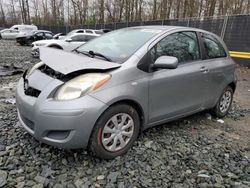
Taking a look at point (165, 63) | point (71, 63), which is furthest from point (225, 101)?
point (71, 63)

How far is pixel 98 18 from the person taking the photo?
33.8 meters

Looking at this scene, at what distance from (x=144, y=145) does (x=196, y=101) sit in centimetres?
114

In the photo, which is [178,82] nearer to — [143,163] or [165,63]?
[165,63]

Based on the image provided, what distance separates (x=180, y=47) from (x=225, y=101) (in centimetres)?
165

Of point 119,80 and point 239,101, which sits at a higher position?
point 119,80

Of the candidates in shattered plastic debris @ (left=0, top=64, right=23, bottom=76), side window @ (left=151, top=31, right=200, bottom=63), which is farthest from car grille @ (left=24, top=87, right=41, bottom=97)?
shattered plastic debris @ (left=0, top=64, right=23, bottom=76)

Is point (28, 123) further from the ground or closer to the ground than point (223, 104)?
further from the ground

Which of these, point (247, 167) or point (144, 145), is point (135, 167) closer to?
point (144, 145)

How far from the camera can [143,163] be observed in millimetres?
2686

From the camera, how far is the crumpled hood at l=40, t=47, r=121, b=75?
2490 mm

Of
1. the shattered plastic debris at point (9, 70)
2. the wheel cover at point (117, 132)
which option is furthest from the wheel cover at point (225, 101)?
the shattered plastic debris at point (9, 70)

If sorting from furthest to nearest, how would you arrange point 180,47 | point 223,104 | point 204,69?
point 223,104 < point 204,69 < point 180,47

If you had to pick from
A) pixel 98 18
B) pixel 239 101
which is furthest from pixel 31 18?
pixel 239 101

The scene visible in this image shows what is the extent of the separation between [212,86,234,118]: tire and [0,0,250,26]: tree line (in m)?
18.5
